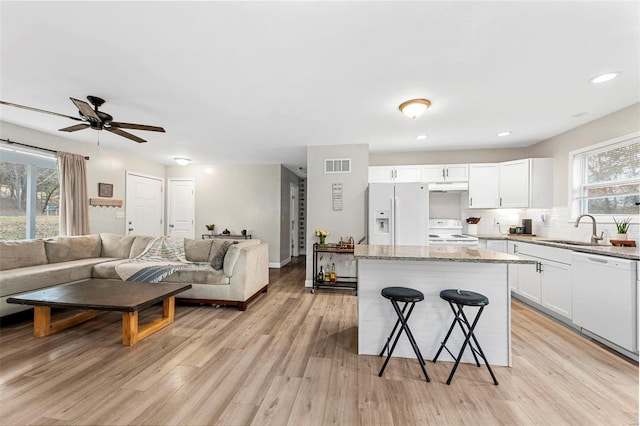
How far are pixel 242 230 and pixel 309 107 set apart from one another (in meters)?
4.03

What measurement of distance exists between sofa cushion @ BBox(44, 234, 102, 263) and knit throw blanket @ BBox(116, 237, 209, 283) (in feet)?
2.57

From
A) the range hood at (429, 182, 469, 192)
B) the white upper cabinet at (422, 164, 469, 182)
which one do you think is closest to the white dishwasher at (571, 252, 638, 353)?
the range hood at (429, 182, 469, 192)

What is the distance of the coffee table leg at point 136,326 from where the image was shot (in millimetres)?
2389

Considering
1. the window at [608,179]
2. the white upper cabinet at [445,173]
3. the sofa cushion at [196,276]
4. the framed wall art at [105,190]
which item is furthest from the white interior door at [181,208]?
the window at [608,179]

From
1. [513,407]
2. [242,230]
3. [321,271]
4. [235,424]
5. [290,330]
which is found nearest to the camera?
[235,424]

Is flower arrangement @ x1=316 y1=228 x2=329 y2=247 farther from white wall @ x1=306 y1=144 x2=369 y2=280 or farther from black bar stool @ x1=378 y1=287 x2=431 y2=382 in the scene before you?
black bar stool @ x1=378 y1=287 x2=431 y2=382

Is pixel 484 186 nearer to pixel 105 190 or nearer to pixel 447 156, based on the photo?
pixel 447 156

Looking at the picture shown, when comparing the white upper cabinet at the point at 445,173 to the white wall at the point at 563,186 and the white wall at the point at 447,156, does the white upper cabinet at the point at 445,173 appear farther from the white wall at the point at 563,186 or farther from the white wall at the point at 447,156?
the white wall at the point at 563,186

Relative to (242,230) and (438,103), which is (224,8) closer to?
(438,103)

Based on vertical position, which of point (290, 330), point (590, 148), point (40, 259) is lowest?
point (290, 330)

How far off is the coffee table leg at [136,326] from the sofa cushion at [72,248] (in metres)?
2.07

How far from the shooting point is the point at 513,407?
5.42ft

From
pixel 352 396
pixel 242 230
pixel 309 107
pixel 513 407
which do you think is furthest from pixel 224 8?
pixel 242 230

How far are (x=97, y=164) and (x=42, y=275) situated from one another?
2428 millimetres
